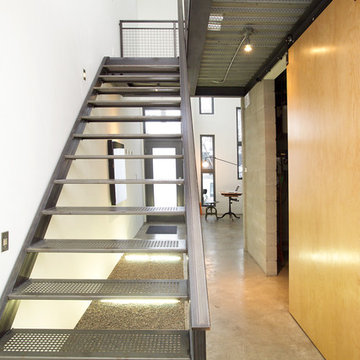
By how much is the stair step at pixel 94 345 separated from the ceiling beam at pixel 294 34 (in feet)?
8.02

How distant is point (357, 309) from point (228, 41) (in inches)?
98.9

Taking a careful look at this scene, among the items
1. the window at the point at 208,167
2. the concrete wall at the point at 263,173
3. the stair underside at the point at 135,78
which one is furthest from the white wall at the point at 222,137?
the stair underside at the point at 135,78

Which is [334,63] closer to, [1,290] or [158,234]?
[1,290]

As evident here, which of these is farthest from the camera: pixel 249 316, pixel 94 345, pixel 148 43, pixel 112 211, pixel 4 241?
pixel 148 43

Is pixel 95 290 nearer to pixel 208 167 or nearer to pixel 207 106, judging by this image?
pixel 208 167

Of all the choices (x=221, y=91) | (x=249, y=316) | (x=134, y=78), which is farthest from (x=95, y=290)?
Result: (x=221, y=91)

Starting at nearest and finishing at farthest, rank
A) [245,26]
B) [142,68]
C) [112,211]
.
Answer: [112,211] → [245,26] → [142,68]

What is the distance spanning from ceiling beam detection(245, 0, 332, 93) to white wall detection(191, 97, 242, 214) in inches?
195

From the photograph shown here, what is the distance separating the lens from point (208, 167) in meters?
8.84

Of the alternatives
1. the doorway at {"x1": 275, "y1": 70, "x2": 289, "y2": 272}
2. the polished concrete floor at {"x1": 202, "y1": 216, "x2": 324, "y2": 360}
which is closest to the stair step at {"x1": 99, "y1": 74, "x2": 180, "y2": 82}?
the doorway at {"x1": 275, "y1": 70, "x2": 289, "y2": 272}

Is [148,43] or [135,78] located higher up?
[148,43]

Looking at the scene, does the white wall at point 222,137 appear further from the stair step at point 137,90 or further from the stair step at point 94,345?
the stair step at point 94,345

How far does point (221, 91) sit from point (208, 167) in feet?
14.2

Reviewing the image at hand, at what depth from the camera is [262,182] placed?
13.1ft
